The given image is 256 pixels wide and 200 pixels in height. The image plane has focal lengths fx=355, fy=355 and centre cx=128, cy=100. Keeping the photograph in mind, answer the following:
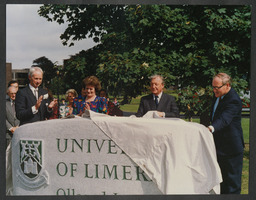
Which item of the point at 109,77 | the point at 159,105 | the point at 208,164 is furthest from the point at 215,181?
the point at 109,77

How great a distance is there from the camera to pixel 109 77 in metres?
5.16

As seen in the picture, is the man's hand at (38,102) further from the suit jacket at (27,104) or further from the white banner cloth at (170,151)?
the white banner cloth at (170,151)

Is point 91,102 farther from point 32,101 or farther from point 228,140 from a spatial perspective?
point 228,140

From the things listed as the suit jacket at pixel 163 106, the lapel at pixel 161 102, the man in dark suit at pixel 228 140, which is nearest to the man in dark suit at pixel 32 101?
the suit jacket at pixel 163 106

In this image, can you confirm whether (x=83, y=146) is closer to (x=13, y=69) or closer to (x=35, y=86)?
(x=35, y=86)

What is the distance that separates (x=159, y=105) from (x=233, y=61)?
1.77m

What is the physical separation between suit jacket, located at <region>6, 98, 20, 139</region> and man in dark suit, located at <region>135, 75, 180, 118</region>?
1666 mm

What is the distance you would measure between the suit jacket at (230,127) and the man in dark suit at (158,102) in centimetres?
53

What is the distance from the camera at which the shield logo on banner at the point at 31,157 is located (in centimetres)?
402

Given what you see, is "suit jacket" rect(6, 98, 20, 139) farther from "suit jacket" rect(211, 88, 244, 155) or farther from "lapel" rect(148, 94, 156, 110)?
"suit jacket" rect(211, 88, 244, 155)

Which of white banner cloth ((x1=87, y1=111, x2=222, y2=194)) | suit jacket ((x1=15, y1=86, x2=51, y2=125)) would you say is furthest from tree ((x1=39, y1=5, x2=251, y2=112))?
white banner cloth ((x1=87, y1=111, x2=222, y2=194))

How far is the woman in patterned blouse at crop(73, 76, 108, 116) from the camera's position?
4.26m

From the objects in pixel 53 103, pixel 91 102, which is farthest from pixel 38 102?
pixel 91 102

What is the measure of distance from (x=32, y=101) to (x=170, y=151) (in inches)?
73.6
